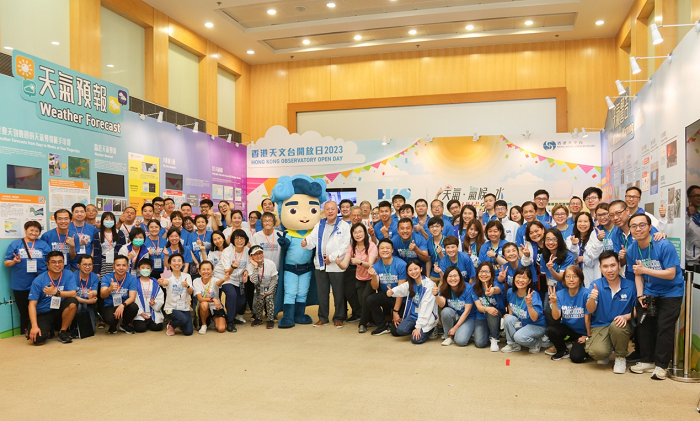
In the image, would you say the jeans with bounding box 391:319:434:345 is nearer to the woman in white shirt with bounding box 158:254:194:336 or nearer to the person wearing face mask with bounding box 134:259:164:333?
the woman in white shirt with bounding box 158:254:194:336

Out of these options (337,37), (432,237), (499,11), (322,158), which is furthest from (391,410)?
(337,37)

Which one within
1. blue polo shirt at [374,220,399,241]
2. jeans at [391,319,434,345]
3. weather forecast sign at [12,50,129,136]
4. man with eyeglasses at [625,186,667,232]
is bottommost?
jeans at [391,319,434,345]

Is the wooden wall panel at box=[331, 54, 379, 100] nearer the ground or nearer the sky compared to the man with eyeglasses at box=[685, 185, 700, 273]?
nearer the sky

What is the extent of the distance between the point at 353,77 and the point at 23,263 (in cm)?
757

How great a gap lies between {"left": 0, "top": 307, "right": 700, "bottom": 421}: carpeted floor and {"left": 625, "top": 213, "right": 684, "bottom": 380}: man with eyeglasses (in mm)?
189

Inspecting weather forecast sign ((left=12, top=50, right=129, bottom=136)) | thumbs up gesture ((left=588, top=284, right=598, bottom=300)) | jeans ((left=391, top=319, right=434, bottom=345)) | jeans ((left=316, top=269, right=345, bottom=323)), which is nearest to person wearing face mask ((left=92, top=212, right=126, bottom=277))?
weather forecast sign ((left=12, top=50, right=129, bottom=136))

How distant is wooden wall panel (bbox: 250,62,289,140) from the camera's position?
11.6 meters

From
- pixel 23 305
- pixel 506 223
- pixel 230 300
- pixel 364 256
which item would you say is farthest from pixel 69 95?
pixel 506 223

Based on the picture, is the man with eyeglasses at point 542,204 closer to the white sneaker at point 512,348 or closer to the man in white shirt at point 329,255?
the white sneaker at point 512,348

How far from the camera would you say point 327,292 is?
6078 millimetres

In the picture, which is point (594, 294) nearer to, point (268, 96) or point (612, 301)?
point (612, 301)

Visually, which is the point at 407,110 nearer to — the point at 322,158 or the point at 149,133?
the point at 322,158

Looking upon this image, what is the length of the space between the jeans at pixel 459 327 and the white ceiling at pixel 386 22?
5936 millimetres

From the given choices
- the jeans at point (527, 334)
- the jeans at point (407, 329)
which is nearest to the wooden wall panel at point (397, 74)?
the jeans at point (407, 329)
